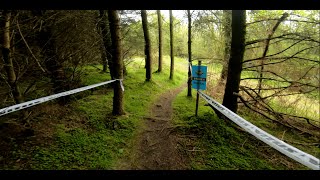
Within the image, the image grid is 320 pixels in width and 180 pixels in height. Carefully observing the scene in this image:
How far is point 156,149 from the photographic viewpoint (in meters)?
5.12

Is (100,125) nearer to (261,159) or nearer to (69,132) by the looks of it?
(69,132)

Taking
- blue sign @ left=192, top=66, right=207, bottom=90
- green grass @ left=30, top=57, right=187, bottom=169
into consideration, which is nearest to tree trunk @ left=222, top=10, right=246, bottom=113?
blue sign @ left=192, top=66, right=207, bottom=90

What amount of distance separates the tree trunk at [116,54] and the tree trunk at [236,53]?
337 centimetres

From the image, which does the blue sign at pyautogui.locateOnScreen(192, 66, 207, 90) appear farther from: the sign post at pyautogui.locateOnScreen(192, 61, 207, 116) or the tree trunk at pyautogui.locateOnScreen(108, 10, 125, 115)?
the tree trunk at pyautogui.locateOnScreen(108, 10, 125, 115)

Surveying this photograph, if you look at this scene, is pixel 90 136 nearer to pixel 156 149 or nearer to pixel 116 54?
pixel 156 149

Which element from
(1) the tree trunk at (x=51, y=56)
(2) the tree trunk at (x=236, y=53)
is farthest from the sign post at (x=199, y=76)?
(1) the tree trunk at (x=51, y=56)

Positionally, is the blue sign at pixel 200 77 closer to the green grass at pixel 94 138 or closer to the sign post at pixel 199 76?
the sign post at pixel 199 76

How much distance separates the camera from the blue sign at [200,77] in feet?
20.9

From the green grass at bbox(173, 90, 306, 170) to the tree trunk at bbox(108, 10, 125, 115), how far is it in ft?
6.76

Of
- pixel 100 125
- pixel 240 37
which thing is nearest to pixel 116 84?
pixel 100 125

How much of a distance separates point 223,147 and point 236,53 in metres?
2.56

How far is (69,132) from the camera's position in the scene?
5410 millimetres

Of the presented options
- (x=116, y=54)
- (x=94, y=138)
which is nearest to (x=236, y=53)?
(x=116, y=54)
